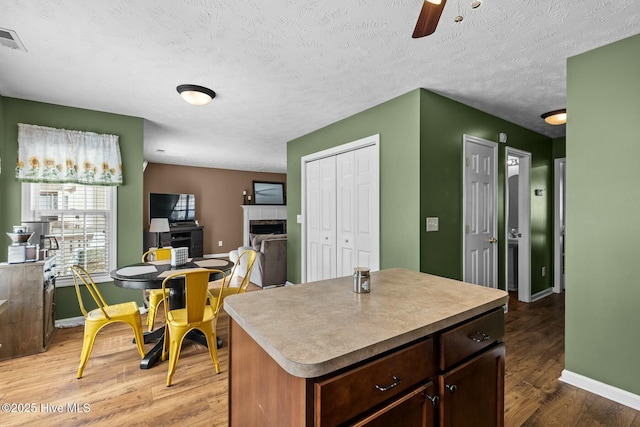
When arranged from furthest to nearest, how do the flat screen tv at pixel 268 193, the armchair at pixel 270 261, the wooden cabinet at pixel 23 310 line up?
1. the flat screen tv at pixel 268 193
2. the armchair at pixel 270 261
3. the wooden cabinet at pixel 23 310

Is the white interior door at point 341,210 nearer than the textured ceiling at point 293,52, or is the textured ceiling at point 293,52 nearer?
the textured ceiling at point 293,52

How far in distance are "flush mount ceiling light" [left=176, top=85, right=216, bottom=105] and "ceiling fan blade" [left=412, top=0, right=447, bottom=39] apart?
217 cm

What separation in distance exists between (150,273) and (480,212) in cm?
343

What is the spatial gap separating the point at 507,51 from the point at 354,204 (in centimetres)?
206

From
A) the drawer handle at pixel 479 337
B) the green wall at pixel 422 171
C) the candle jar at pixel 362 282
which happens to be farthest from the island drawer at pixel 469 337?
the green wall at pixel 422 171

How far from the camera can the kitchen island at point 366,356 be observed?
2.85 feet

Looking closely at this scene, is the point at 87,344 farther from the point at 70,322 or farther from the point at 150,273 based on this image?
the point at 70,322

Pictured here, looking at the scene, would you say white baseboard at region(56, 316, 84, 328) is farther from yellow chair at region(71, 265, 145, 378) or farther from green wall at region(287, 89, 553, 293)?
green wall at region(287, 89, 553, 293)

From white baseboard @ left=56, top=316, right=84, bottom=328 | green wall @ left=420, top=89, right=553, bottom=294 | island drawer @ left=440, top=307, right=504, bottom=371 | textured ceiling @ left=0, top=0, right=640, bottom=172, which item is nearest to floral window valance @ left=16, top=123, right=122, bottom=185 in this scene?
textured ceiling @ left=0, top=0, right=640, bottom=172

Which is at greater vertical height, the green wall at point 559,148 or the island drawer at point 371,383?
the green wall at point 559,148

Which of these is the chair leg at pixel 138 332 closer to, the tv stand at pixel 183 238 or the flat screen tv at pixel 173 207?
the tv stand at pixel 183 238

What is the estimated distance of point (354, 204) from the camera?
3.70m

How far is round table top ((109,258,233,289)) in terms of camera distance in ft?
7.72

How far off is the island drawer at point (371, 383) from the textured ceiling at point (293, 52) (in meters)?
1.81
